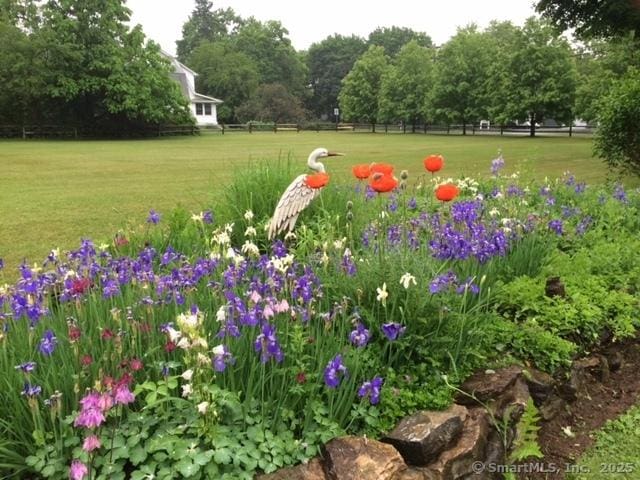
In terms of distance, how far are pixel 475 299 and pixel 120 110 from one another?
3839 centimetres

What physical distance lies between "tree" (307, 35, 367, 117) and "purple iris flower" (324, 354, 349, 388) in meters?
77.3

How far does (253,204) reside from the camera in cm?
525

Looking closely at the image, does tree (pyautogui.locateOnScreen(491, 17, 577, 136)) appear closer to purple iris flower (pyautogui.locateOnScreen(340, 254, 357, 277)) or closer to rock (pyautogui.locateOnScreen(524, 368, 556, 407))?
rock (pyautogui.locateOnScreen(524, 368, 556, 407))

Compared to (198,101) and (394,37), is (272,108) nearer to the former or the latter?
(198,101)

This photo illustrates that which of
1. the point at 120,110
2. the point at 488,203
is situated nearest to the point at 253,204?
the point at 488,203

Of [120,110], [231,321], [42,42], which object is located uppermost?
A: [42,42]

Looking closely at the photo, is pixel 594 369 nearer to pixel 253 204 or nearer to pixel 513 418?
pixel 513 418

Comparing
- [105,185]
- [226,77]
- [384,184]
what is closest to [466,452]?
[384,184]

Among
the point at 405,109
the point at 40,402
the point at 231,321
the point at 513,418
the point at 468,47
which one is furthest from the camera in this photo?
the point at 405,109

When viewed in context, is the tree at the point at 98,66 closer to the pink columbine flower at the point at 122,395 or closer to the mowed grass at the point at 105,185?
the mowed grass at the point at 105,185

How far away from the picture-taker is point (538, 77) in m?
38.1

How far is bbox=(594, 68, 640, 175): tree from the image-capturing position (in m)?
10.9

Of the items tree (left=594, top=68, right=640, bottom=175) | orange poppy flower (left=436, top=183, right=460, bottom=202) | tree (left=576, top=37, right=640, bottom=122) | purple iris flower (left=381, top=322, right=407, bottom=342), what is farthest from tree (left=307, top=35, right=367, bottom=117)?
purple iris flower (left=381, top=322, right=407, bottom=342)

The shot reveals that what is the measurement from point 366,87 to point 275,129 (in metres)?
10.8
